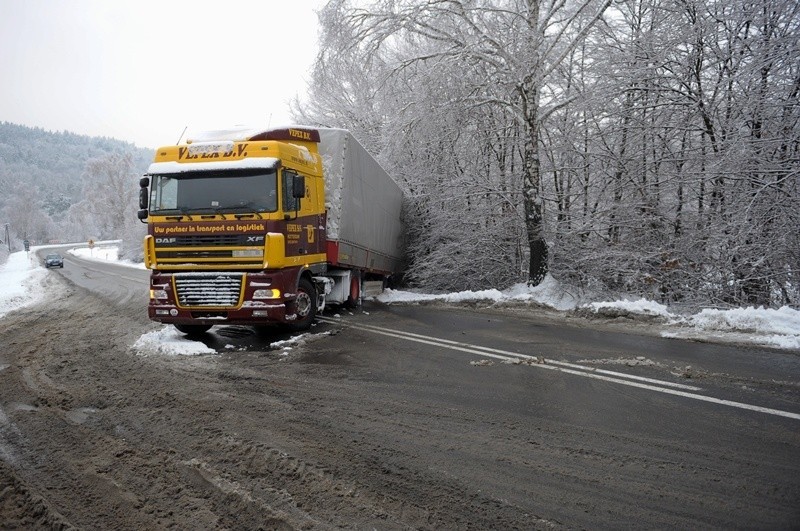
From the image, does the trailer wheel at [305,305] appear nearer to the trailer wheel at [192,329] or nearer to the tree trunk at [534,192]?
the trailer wheel at [192,329]

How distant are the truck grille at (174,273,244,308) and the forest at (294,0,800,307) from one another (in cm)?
704

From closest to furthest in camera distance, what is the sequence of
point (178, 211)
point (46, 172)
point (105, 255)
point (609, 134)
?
point (178, 211)
point (609, 134)
point (105, 255)
point (46, 172)

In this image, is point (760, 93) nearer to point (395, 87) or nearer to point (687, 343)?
A: point (687, 343)

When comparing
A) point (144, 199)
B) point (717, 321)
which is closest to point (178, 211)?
point (144, 199)

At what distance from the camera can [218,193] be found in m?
8.00

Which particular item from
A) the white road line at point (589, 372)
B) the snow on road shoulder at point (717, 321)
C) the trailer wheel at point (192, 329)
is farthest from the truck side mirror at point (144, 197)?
the snow on road shoulder at point (717, 321)

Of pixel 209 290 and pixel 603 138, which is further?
pixel 603 138

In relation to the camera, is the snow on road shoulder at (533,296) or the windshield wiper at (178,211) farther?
the snow on road shoulder at (533,296)

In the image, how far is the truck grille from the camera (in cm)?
778

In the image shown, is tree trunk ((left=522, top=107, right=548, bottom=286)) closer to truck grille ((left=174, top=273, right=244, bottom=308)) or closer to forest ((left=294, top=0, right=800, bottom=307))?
forest ((left=294, top=0, right=800, bottom=307))

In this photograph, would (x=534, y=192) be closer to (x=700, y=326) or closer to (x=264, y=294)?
(x=700, y=326)

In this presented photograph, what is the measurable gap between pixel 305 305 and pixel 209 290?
1.86 metres

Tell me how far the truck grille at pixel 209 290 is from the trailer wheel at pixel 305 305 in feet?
4.14

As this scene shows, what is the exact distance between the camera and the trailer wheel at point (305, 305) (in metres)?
8.85
